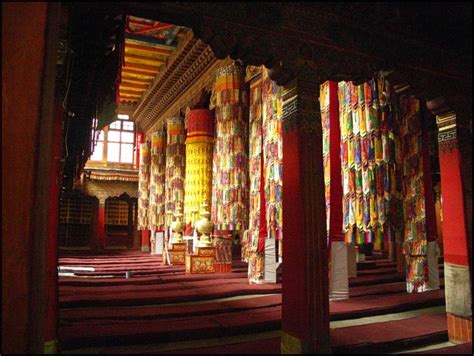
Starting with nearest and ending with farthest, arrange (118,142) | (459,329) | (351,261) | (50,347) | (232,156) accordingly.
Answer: (50,347), (459,329), (351,261), (232,156), (118,142)

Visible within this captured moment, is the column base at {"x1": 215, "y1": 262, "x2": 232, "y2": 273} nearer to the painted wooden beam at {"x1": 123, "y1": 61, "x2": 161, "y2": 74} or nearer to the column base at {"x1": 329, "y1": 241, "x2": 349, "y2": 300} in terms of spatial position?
the column base at {"x1": 329, "y1": 241, "x2": 349, "y2": 300}

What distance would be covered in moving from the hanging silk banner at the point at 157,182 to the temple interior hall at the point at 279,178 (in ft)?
13.0

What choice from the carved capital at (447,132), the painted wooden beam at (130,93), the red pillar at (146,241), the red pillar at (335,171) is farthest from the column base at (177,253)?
the carved capital at (447,132)

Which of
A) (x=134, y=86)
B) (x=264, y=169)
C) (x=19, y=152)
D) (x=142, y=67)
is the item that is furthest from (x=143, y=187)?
(x=19, y=152)

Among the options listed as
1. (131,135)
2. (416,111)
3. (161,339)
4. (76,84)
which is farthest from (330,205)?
(131,135)

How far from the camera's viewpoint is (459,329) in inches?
113

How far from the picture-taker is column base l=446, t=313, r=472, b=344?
2.82 m

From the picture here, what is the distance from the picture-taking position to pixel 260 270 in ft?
17.3

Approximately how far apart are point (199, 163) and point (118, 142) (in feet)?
23.0

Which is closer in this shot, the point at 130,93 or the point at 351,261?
the point at 351,261

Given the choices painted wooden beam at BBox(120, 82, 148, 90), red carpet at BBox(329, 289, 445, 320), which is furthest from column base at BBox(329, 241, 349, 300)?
painted wooden beam at BBox(120, 82, 148, 90)

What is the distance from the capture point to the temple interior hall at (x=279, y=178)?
1.49 meters

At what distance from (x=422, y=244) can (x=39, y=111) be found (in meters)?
4.62

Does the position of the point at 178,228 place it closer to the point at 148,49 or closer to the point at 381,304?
the point at 148,49
